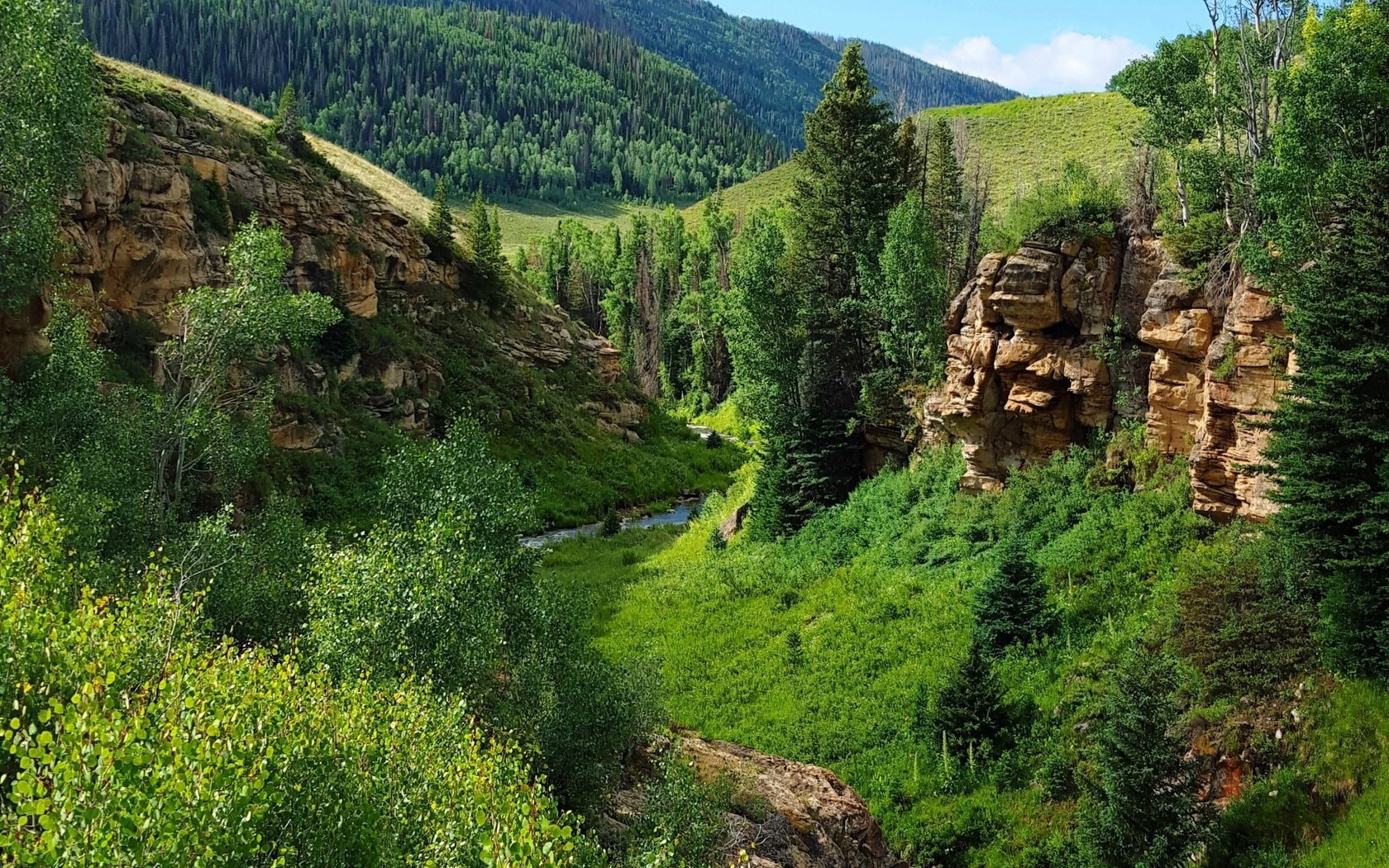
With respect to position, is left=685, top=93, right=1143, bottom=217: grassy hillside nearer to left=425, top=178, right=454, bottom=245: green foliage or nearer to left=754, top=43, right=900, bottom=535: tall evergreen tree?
left=754, top=43, right=900, bottom=535: tall evergreen tree

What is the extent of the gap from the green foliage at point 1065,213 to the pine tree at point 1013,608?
39.7 feet

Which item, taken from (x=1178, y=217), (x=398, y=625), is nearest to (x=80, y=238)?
(x=398, y=625)

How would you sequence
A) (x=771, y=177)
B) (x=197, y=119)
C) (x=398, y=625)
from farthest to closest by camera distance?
(x=771, y=177) → (x=197, y=119) → (x=398, y=625)


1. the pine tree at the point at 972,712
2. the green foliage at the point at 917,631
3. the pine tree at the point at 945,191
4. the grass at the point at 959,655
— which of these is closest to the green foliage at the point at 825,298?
the green foliage at the point at 917,631

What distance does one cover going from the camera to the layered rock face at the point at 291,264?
38.5 m

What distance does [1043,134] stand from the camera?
10612cm

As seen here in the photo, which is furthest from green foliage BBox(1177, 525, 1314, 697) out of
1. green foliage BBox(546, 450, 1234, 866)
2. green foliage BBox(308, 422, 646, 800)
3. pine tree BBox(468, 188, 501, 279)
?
pine tree BBox(468, 188, 501, 279)

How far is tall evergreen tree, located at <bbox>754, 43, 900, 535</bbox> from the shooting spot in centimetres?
4075

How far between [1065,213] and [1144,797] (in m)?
20.6

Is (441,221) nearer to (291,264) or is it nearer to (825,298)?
(291,264)

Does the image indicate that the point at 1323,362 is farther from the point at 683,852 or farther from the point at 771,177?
the point at 771,177

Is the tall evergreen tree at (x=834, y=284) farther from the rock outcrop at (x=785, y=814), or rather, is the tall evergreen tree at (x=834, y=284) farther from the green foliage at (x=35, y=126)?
the green foliage at (x=35, y=126)

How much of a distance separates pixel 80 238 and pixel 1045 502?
39.0 meters

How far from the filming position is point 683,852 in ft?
51.3
